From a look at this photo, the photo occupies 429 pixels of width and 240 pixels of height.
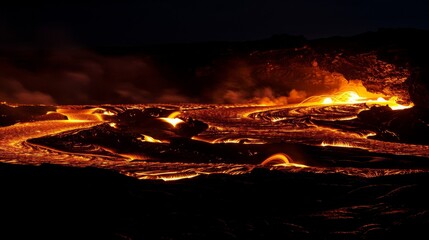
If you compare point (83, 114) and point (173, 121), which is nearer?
point (173, 121)

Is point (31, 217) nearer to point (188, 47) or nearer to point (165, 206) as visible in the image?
point (165, 206)

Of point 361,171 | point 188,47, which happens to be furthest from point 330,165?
point 188,47

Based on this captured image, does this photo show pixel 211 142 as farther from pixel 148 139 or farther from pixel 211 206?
pixel 211 206

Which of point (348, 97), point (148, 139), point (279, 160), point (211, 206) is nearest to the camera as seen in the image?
point (211, 206)

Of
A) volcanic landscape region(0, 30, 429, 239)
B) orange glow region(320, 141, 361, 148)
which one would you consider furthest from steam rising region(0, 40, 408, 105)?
orange glow region(320, 141, 361, 148)

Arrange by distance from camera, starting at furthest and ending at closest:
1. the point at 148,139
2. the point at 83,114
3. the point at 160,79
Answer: the point at 160,79 < the point at 83,114 < the point at 148,139

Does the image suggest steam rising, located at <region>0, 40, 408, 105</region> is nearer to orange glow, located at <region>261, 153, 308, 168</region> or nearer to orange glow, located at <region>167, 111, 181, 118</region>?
orange glow, located at <region>167, 111, 181, 118</region>

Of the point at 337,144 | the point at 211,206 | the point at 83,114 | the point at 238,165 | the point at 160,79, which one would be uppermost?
the point at 160,79

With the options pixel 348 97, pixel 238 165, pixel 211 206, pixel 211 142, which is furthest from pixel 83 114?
pixel 348 97
